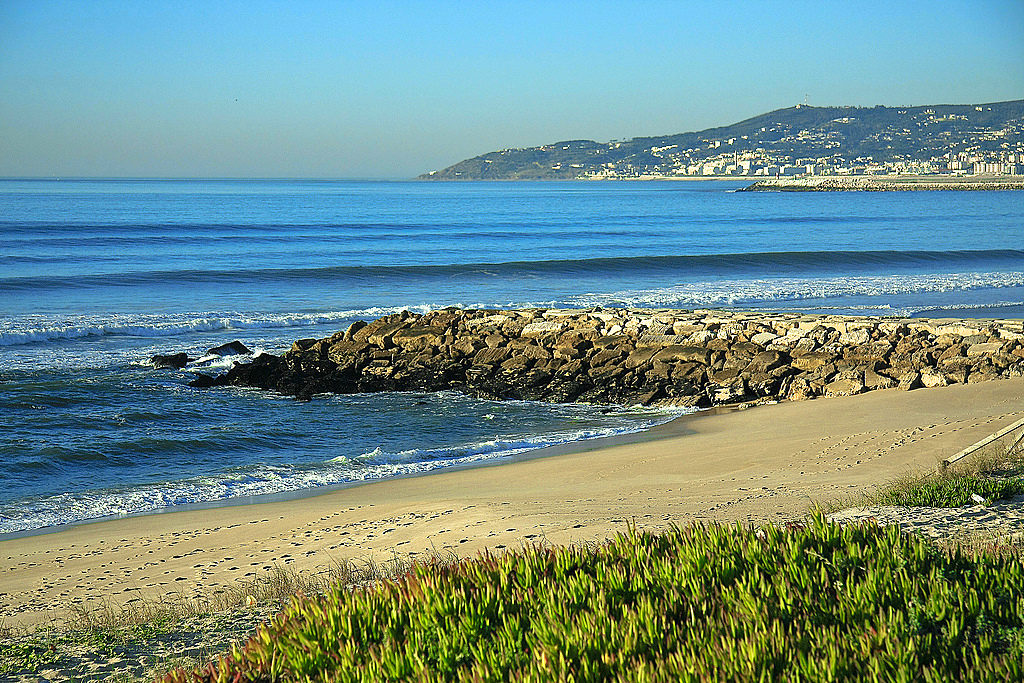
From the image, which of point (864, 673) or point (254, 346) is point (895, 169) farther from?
point (864, 673)

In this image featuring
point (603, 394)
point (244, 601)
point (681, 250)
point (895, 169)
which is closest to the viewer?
point (244, 601)

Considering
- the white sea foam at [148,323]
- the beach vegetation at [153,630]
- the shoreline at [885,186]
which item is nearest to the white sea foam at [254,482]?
the beach vegetation at [153,630]

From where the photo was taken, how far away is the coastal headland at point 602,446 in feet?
21.7

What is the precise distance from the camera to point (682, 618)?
132 inches

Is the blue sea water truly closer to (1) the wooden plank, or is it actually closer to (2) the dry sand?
(2) the dry sand

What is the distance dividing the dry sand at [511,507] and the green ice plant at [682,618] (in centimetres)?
233

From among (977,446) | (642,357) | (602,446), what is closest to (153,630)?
(977,446)

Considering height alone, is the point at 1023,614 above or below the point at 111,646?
above

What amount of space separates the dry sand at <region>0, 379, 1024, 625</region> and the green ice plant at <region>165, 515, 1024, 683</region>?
7.63 feet

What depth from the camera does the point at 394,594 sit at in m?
3.77

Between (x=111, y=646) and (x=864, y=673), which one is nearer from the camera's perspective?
(x=864, y=673)

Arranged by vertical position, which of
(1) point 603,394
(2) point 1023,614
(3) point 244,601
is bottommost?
(1) point 603,394

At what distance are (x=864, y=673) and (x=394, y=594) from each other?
180cm

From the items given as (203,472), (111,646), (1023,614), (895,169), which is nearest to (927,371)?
(203,472)
